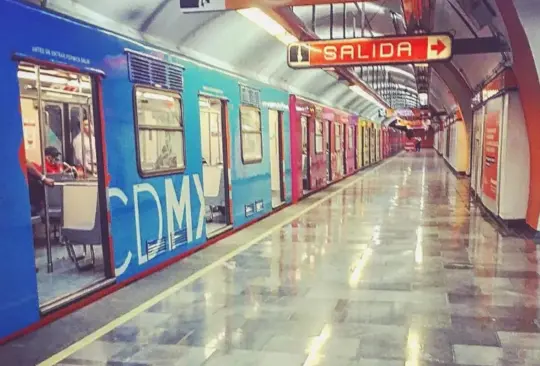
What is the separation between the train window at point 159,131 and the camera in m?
5.71

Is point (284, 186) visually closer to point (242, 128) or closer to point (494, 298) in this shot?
point (242, 128)

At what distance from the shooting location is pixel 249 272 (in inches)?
231

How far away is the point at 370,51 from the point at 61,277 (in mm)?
5022

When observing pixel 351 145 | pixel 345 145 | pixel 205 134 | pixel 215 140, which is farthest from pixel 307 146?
pixel 351 145

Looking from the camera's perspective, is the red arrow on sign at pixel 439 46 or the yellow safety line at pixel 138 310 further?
the red arrow on sign at pixel 439 46

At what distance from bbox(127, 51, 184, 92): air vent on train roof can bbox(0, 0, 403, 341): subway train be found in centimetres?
2

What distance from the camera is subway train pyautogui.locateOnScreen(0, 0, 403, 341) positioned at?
3955mm

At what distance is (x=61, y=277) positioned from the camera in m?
5.54

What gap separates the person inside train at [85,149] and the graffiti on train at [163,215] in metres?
2.54

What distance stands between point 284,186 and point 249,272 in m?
5.79

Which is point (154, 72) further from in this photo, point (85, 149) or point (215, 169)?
point (215, 169)

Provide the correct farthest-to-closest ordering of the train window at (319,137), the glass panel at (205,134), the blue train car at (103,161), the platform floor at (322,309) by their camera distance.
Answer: the train window at (319,137) < the glass panel at (205,134) < the blue train car at (103,161) < the platform floor at (322,309)

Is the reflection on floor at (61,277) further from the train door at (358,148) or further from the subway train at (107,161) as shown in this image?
the train door at (358,148)

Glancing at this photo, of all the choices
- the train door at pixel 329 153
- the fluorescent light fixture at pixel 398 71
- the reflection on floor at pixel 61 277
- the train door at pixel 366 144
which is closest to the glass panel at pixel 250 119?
the reflection on floor at pixel 61 277
